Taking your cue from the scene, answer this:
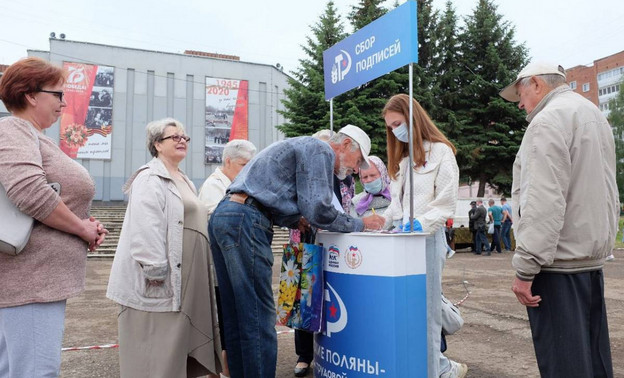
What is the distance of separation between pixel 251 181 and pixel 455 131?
23581 mm

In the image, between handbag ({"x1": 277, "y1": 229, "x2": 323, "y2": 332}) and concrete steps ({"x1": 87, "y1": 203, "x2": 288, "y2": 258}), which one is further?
concrete steps ({"x1": 87, "y1": 203, "x2": 288, "y2": 258})

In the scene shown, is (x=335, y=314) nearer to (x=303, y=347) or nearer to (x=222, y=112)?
(x=303, y=347)

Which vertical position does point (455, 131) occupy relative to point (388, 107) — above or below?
above

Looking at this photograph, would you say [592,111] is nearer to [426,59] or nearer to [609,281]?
[609,281]

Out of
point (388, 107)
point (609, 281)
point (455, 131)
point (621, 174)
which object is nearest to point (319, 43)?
point (455, 131)

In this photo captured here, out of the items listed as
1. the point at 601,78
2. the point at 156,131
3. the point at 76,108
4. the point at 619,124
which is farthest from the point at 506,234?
the point at 601,78

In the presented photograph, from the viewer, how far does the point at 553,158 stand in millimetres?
2441

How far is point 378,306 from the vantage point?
283 centimetres

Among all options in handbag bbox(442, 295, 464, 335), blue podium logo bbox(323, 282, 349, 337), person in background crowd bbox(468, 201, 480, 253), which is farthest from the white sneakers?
person in background crowd bbox(468, 201, 480, 253)

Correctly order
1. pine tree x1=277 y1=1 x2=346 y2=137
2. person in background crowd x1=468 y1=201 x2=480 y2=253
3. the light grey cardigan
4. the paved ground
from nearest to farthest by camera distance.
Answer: the light grey cardigan → the paved ground → person in background crowd x1=468 y1=201 x2=480 y2=253 → pine tree x1=277 y1=1 x2=346 y2=137

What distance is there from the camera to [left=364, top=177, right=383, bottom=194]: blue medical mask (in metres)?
3.76

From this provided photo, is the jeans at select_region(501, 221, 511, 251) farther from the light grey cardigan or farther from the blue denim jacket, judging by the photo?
the light grey cardigan

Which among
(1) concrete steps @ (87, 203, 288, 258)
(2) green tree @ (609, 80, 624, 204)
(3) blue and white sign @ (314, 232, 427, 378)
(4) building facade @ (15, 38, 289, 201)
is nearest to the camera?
(3) blue and white sign @ (314, 232, 427, 378)

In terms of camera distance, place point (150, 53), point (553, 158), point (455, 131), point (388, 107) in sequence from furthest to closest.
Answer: point (150, 53) < point (455, 131) < point (388, 107) < point (553, 158)
